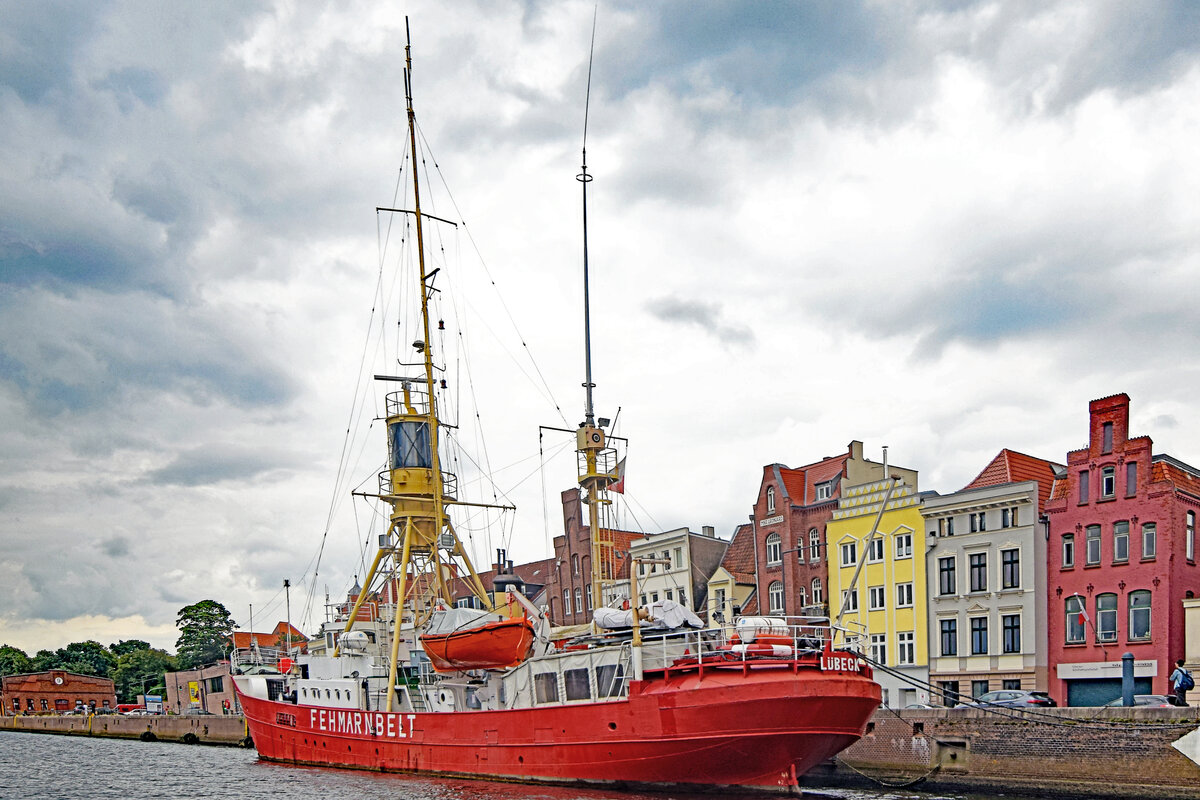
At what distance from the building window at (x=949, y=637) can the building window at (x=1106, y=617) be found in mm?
6242

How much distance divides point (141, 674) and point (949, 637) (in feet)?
373

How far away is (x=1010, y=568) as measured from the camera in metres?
48.4

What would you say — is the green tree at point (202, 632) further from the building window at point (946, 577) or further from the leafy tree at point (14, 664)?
the building window at point (946, 577)

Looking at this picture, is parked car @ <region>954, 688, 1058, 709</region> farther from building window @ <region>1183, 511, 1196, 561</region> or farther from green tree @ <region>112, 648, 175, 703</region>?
green tree @ <region>112, 648, 175, 703</region>

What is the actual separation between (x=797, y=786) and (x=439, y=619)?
49.8 ft

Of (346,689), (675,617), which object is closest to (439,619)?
(346,689)

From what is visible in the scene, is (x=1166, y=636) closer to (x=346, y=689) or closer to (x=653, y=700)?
(x=653, y=700)

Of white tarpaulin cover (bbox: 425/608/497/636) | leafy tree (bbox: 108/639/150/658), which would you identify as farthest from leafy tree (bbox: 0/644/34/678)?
white tarpaulin cover (bbox: 425/608/497/636)

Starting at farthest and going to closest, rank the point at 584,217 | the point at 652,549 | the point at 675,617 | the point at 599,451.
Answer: the point at 652,549
the point at 584,217
the point at 599,451
the point at 675,617

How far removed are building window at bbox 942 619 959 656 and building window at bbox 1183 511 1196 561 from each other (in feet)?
32.6

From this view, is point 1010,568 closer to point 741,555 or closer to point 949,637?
point 949,637

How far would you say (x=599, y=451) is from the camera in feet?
147

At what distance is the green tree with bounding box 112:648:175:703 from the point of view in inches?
5155

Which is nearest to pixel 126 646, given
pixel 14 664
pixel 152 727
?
pixel 14 664
